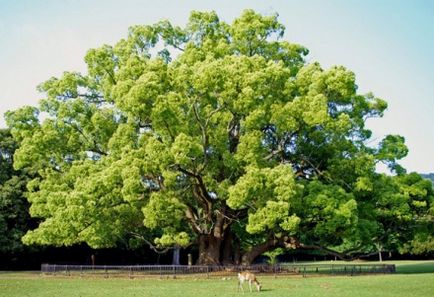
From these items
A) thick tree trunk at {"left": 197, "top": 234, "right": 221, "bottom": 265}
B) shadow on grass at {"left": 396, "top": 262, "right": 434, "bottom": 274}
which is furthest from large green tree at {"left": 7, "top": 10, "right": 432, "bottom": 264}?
shadow on grass at {"left": 396, "top": 262, "right": 434, "bottom": 274}

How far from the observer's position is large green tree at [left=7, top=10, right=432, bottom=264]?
25.0 meters

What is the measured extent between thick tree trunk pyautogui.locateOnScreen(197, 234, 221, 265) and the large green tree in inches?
2.4

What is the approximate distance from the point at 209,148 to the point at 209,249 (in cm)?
595

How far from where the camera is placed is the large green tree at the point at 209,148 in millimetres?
25000

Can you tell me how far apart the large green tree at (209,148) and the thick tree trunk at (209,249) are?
60 mm

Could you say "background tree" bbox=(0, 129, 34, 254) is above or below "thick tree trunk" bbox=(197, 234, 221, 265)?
above

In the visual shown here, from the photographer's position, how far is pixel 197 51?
29.2 meters

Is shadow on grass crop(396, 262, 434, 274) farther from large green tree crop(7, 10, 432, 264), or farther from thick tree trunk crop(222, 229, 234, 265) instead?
thick tree trunk crop(222, 229, 234, 265)

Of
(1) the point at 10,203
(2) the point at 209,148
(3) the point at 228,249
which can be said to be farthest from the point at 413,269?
(1) the point at 10,203

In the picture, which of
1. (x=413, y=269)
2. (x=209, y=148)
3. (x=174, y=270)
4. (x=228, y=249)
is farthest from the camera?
(x=413, y=269)

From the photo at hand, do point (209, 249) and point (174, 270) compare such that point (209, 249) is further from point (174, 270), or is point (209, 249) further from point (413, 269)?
point (413, 269)

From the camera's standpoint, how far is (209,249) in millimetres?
29266

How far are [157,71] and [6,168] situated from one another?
56.9 feet

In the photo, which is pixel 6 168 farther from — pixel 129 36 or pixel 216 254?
pixel 216 254
